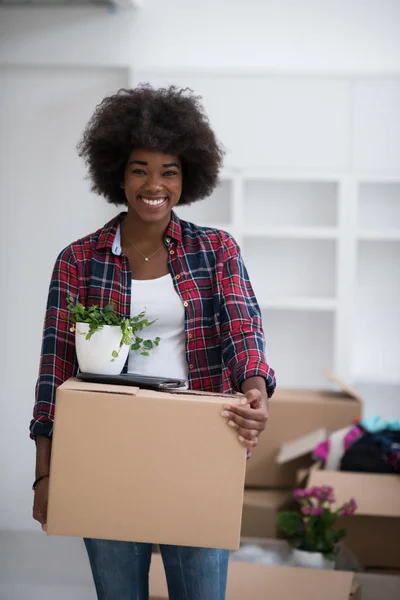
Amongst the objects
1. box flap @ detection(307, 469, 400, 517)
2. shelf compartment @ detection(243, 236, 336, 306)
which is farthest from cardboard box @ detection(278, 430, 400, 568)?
shelf compartment @ detection(243, 236, 336, 306)

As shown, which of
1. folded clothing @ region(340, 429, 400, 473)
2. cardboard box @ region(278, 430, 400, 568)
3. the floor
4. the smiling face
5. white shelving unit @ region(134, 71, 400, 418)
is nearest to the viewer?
the smiling face

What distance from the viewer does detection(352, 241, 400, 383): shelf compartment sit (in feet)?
12.8

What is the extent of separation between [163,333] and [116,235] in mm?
234

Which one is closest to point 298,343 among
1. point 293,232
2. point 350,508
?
point 293,232

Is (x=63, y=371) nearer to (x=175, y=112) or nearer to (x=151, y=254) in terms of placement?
(x=151, y=254)

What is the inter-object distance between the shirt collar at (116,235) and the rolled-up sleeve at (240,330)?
113 millimetres

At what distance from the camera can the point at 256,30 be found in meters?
3.83

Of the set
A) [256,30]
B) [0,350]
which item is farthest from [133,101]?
[0,350]

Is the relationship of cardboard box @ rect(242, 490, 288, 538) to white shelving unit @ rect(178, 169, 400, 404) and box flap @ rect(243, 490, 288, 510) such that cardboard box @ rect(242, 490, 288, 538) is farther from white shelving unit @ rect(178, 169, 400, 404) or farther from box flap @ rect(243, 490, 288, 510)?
white shelving unit @ rect(178, 169, 400, 404)

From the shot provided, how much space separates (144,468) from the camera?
139cm

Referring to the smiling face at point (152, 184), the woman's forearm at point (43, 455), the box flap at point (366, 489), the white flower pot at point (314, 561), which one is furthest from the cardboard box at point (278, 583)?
the smiling face at point (152, 184)

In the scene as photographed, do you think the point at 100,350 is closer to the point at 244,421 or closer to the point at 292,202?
the point at 244,421

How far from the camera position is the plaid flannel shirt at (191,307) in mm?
1545

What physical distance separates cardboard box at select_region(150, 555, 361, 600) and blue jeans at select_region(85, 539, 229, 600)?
441mm
